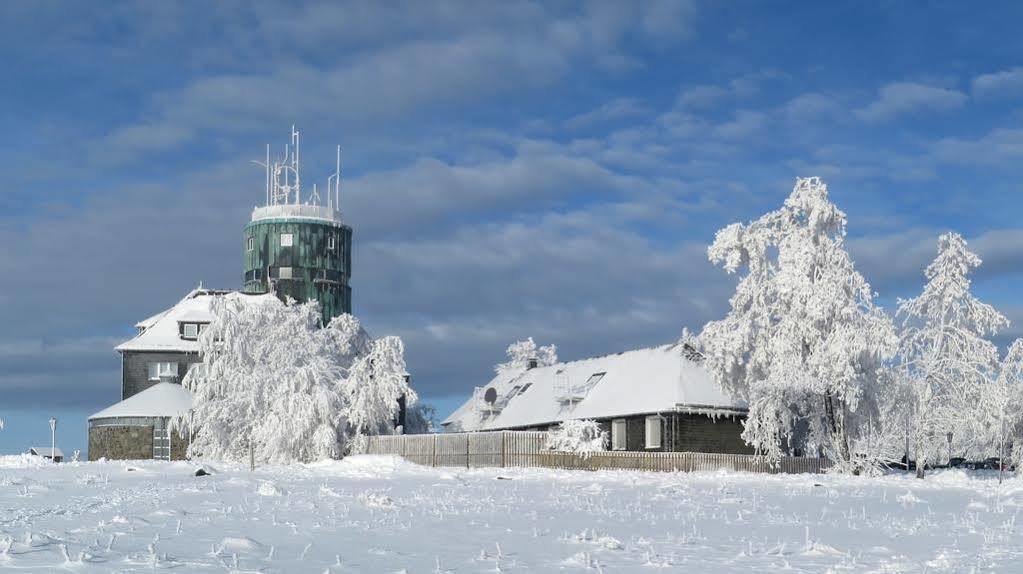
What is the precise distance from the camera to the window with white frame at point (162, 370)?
233ft

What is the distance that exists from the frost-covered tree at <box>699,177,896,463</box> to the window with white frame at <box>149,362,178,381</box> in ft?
111

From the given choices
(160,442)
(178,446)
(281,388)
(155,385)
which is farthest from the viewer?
(155,385)

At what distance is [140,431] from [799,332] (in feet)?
124

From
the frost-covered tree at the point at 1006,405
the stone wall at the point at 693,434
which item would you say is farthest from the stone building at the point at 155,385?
the frost-covered tree at the point at 1006,405

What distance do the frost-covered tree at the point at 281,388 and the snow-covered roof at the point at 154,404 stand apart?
15.4ft

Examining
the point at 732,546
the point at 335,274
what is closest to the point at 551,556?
the point at 732,546

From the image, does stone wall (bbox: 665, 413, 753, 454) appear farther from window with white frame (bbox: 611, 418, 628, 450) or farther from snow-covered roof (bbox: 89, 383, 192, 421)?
snow-covered roof (bbox: 89, 383, 192, 421)

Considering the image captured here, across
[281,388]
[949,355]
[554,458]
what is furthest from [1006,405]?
[281,388]

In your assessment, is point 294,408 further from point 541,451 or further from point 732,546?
point 732,546

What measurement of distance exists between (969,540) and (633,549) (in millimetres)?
7837

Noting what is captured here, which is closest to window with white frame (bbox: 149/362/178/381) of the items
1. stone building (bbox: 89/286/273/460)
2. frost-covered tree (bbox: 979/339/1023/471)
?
stone building (bbox: 89/286/273/460)

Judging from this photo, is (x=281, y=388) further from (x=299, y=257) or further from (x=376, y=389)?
(x=299, y=257)

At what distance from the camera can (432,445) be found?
54.6 m

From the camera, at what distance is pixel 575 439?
170ft
